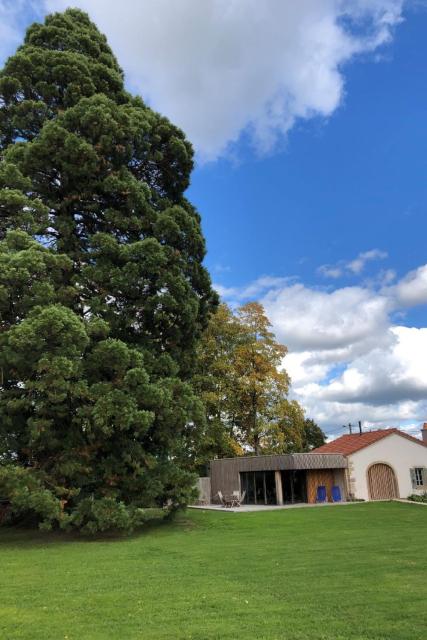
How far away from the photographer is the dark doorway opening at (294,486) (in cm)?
2945

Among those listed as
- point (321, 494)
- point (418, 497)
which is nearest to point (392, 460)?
point (418, 497)

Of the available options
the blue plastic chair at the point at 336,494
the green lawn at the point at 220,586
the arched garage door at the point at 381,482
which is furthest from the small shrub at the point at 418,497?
the green lawn at the point at 220,586

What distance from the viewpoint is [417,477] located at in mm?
30406

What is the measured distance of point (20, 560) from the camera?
11.8 meters

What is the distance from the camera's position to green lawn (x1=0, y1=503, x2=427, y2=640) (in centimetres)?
596

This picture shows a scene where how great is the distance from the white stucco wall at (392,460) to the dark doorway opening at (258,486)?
452 cm

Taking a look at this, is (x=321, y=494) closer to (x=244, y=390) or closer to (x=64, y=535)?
(x=244, y=390)

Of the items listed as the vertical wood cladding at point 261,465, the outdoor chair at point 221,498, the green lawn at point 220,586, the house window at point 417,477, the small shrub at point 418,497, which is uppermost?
the vertical wood cladding at point 261,465

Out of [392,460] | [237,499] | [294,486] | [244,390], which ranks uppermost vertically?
[244,390]

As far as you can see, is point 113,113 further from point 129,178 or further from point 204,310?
point 204,310

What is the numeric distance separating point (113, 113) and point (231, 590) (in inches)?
616

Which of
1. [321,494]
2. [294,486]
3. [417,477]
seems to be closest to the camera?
[321,494]

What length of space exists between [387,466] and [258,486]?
763cm

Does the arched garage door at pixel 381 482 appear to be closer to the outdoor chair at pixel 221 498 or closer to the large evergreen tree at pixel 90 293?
the outdoor chair at pixel 221 498
